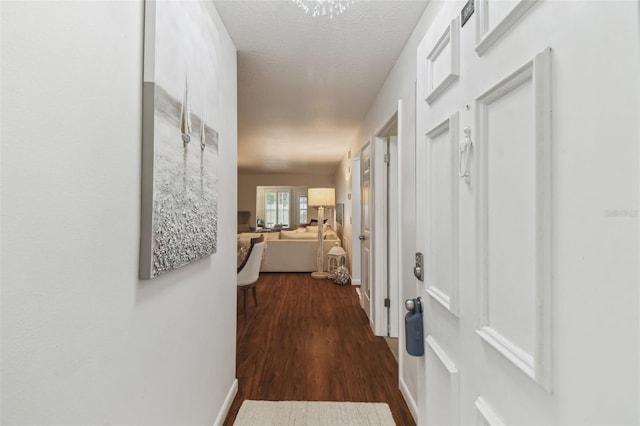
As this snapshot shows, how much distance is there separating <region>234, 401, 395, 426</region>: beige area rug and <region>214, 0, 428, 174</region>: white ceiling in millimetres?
2389

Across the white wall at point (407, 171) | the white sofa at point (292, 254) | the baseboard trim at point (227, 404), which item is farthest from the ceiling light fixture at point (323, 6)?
the white sofa at point (292, 254)

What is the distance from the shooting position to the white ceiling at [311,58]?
1757 millimetres

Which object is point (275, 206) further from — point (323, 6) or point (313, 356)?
point (323, 6)

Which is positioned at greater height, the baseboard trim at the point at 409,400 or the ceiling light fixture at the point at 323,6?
the ceiling light fixture at the point at 323,6

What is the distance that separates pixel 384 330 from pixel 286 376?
3.93 ft

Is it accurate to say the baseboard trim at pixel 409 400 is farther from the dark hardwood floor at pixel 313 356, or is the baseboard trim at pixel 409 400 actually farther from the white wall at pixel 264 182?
the white wall at pixel 264 182

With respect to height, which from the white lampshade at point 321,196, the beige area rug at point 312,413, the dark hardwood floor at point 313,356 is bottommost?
the beige area rug at point 312,413

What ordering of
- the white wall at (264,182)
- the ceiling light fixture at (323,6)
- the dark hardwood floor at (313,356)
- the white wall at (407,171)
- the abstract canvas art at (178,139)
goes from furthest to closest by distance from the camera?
the white wall at (264,182)
the dark hardwood floor at (313,356)
the white wall at (407,171)
the ceiling light fixture at (323,6)
the abstract canvas art at (178,139)

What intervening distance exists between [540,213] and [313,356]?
2.53 metres

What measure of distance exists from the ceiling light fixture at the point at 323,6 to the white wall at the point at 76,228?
1.00m

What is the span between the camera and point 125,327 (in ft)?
2.95

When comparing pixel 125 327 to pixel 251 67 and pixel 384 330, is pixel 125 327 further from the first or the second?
pixel 384 330

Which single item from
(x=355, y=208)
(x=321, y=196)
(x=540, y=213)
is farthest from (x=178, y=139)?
(x=321, y=196)

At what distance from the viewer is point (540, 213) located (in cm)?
59
